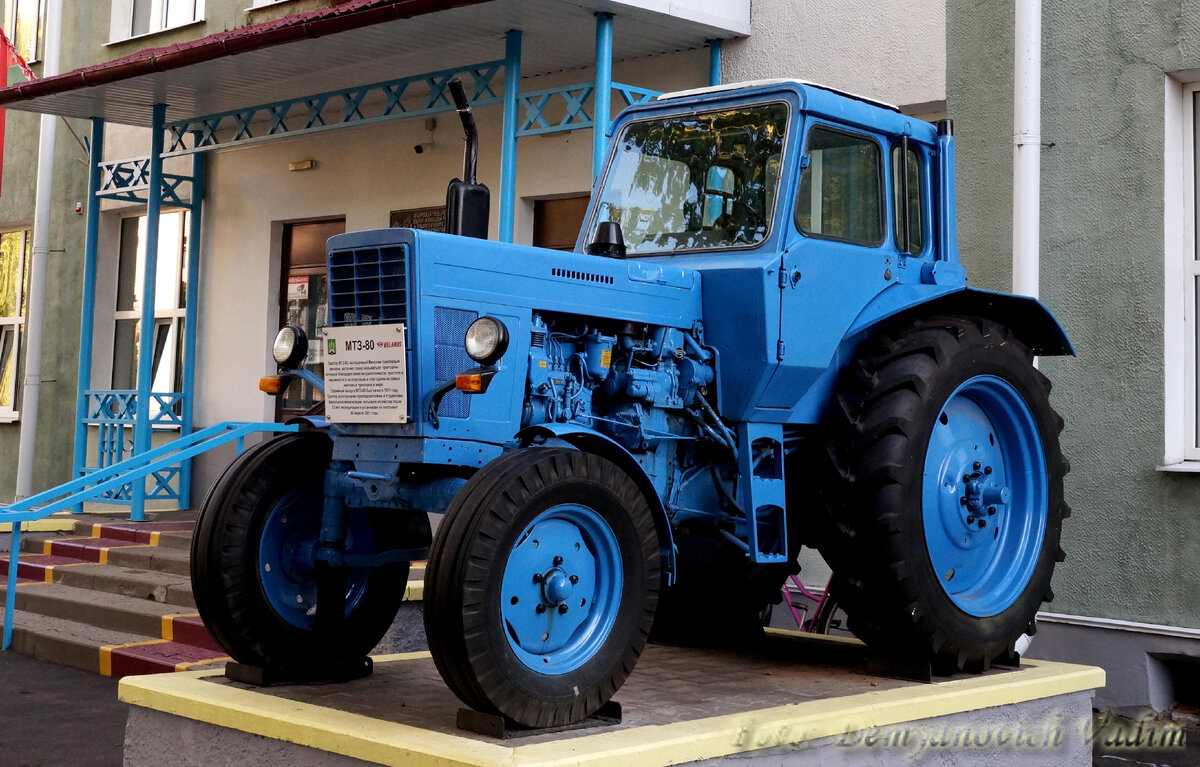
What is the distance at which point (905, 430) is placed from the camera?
5316 mm

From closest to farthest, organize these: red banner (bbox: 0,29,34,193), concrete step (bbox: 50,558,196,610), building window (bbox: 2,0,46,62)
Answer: concrete step (bbox: 50,558,196,610) < red banner (bbox: 0,29,34,193) < building window (bbox: 2,0,46,62)

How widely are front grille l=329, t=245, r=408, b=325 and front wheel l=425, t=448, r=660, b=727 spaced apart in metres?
0.74

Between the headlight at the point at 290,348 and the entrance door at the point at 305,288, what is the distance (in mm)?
8164

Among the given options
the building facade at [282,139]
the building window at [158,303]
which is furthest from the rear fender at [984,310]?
the building window at [158,303]

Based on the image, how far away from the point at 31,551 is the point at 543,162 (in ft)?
18.5

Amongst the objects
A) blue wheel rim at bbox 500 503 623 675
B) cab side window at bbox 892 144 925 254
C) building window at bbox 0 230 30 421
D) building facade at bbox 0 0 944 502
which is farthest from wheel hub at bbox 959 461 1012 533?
building window at bbox 0 230 30 421

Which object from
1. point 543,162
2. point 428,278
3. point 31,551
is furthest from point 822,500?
point 31,551

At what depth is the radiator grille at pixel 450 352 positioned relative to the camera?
4.67m

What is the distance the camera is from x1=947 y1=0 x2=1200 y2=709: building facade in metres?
7.43

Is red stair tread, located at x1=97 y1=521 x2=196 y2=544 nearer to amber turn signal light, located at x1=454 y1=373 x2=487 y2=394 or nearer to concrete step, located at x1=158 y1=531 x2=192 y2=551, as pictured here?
concrete step, located at x1=158 y1=531 x2=192 y2=551

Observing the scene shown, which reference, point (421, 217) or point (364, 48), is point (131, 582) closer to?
point (421, 217)

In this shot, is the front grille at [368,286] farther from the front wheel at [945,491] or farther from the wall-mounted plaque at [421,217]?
the wall-mounted plaque at [421,217]

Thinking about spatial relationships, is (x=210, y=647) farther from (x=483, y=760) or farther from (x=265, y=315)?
(x=265, y=315)

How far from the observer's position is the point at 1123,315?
7680mm
